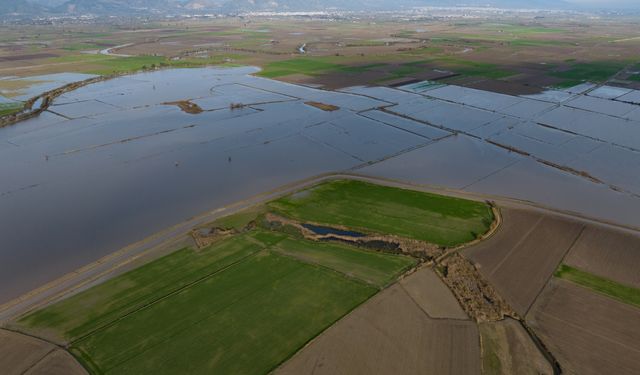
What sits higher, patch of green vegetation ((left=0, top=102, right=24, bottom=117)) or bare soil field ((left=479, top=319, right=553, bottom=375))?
patch of green vegetation ((left=0, top=102, right=24, bottom=117))

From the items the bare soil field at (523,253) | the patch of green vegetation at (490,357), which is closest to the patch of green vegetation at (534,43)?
the bare soil field at (523,253)

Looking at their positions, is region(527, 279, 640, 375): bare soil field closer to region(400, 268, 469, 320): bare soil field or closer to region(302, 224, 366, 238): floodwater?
region(400, 268, 469, 320): bare soil field

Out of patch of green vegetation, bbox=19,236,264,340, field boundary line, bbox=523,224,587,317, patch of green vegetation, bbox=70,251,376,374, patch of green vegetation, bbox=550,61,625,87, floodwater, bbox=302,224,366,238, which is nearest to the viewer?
patch of green vegetation, bbox=70,251,376,374

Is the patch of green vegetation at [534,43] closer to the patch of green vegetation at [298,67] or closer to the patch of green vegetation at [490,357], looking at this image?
the patch of green vegetation at [298,67]

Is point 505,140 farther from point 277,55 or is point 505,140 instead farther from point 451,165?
point 277,55

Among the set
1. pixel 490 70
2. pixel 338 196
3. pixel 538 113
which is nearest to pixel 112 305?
pixel 338 196

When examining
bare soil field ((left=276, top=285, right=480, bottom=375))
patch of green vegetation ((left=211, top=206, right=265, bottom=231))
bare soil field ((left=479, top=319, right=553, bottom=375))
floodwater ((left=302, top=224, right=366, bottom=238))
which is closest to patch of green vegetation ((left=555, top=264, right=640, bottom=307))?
bare soil field ((left=479, top=319, right=553, bottom=375))
